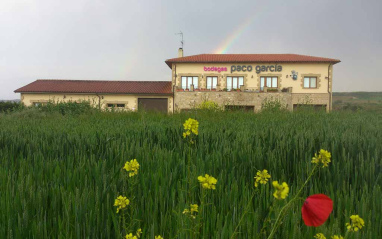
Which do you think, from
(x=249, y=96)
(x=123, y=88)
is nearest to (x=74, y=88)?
(x=123, y=88)

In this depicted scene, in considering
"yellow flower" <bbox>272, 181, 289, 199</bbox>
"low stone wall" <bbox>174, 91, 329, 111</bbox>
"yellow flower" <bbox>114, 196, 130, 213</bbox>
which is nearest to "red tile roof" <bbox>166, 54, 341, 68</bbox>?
"low stone wall" <bbox>174, 91, 329, 111</bbox>

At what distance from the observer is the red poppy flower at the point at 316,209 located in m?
0.75

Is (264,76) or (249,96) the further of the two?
(264,76)

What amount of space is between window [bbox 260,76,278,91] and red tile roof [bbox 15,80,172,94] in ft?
32.3

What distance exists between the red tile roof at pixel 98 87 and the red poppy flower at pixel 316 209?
27.7 meters

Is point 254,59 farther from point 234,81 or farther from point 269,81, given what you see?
point 234,81

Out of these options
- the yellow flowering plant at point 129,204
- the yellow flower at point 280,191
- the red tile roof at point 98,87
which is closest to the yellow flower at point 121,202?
the yellow flowering plant at point 129,204

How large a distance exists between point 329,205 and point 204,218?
2.46ft

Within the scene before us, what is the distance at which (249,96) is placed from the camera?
26.9m

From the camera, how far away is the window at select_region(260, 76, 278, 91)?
28.7 m

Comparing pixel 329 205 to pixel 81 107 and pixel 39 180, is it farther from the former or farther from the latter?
pixel 81 107

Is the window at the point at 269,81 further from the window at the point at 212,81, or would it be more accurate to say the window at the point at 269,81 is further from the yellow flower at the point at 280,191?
the yellow flower at the point at 280,191

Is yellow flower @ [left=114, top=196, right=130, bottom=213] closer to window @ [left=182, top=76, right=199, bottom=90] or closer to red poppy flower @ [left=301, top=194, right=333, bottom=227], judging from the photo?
red poppy flower @ [left=301, top=194, right=333, bottom=227]

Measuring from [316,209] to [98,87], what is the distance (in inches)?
1214
